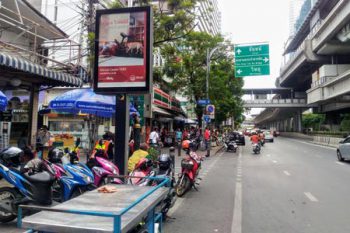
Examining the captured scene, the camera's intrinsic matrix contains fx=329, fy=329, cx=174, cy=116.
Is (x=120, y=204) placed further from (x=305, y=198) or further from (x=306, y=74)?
(x=306, y=74)

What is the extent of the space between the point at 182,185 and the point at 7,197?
418 cm

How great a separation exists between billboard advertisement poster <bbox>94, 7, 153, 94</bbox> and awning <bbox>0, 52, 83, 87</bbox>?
3231 millimetres

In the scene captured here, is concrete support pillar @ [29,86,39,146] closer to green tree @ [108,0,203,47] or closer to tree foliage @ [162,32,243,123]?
green tree @ [108,0,203,47]

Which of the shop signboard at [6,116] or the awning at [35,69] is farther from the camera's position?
the shop signboard at [6,116]

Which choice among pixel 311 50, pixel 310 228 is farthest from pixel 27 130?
pixel 311 50

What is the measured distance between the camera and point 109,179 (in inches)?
215

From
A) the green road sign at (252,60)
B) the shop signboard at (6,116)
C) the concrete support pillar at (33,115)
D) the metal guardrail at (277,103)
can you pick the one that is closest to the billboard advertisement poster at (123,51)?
the concrete support pillar at (33,115)

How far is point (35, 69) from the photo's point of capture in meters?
9.80

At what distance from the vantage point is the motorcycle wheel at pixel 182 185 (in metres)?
8.30

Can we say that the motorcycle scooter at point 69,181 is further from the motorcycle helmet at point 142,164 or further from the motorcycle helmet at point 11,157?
the motorcycle helmet at point 142,164

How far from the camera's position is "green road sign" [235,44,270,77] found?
2331 centimetres

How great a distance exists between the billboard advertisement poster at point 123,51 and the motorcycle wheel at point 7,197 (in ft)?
8.10

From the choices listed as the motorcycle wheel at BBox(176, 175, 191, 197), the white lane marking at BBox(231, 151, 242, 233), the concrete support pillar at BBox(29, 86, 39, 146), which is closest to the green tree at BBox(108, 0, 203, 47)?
the concrete support pillar at BBox(29, 86, 39, 146)

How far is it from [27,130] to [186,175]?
7927 millimetres
